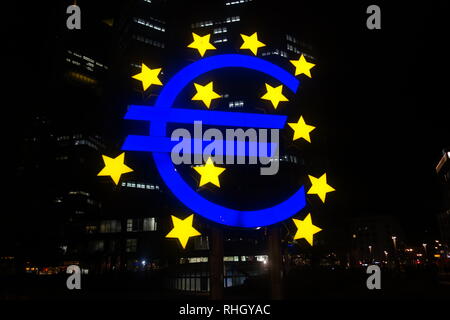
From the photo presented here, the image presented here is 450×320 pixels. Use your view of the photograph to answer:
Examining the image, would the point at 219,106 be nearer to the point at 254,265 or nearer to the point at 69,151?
the point at 254,265

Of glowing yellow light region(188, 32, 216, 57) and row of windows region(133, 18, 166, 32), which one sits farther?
row of windows region(133, 18, 166, 32)

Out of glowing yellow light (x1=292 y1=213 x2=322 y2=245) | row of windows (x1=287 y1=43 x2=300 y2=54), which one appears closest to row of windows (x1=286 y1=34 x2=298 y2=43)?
row of windows (x1=287 y1=43 x2=300 y2=54)

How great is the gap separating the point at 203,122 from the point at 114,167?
192cm

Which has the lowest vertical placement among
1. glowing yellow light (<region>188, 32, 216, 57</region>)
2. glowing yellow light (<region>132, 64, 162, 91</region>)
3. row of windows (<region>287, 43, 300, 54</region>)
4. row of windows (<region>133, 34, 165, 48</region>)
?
glowing yellow light (<region>132, 64, 162, 91</region>)

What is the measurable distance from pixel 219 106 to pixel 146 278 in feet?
98.5

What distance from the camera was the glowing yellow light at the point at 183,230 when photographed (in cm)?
598

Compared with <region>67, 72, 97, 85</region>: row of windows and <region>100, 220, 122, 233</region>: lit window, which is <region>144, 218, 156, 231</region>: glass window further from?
<region>67, 72, 97, 85</region>: row of windows

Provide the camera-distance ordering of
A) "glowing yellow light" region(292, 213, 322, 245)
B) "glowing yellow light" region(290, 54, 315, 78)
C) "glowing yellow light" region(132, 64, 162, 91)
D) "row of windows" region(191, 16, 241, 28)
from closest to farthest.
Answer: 1. "glowing yellow light" region(292, 213, 322, 245)
2. "glowing yellow light" region(132, 64, 162, 91)
3. "glowing yellow light" region(290, 54, 315, 78)
4. "row of windows" region(191, 16, 241, 28)

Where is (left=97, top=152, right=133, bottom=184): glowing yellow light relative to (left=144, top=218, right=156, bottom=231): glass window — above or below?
above

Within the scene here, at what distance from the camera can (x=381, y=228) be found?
477 feet

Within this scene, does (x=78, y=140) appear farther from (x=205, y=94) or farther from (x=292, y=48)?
(x=205, y=94)

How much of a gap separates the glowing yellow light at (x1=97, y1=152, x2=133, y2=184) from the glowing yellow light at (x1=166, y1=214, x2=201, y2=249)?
1.29 m

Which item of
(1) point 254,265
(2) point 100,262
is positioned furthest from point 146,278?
(2) point 100,262

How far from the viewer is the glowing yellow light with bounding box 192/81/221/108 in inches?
279
